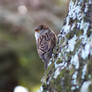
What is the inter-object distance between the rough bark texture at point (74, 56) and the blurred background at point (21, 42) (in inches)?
281

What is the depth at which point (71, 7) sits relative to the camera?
432 centimetres

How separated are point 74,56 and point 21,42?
9025 mm

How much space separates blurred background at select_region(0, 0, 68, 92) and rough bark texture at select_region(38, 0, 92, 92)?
7.14 metres

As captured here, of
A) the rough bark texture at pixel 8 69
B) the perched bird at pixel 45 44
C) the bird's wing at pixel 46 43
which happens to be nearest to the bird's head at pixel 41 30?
the perched bird at pixel 45 44

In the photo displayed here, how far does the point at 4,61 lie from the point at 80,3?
919 cm

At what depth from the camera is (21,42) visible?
12.8 m

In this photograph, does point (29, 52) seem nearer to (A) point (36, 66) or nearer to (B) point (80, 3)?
(A) point (36, 66)

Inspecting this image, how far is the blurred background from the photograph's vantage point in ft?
39.9

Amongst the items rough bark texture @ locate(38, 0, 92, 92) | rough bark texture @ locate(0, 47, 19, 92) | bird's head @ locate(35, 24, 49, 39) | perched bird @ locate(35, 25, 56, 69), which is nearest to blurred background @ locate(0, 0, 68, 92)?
rough bark texture @ locate(0, 47, 19, 92)

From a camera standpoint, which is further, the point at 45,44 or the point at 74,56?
the point at 45,44

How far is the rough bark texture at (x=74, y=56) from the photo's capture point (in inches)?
141

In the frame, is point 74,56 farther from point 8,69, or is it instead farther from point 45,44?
point 8,69

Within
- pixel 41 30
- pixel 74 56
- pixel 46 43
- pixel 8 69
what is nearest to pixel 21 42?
pixel 8 69

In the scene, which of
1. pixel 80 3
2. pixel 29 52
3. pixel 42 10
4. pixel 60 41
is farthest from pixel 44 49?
pixel 42 10
